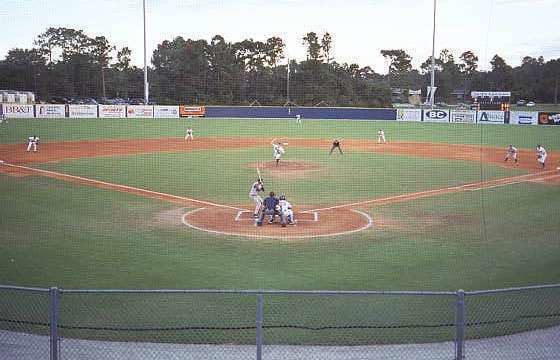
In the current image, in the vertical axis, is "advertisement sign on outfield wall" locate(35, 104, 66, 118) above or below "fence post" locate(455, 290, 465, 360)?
above

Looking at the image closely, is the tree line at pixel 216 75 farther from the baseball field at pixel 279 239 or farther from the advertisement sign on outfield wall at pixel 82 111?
the baseball field at pixel 279 239

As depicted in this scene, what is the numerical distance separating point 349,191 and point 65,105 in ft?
→ 135

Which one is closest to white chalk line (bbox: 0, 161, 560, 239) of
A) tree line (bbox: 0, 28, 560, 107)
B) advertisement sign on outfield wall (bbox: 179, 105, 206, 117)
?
tree line (bbox: 0, 28, 560, 107)

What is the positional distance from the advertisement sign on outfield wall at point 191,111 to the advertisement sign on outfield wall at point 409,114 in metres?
19.7

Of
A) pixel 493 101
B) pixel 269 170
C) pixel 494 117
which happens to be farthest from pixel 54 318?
pixel 493 101

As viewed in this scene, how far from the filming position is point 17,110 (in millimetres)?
53406

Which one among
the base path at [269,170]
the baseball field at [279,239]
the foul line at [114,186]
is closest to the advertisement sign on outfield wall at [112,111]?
the base path at [269,170]

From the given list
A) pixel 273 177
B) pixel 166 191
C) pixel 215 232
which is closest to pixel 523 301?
pixel 215 232

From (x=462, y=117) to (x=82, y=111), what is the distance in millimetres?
36159

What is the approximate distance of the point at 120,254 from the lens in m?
13.5

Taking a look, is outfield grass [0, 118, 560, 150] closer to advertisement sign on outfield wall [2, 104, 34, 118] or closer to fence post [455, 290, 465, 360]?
advertisement sign on outfield wall [2, 104, 34, 118]

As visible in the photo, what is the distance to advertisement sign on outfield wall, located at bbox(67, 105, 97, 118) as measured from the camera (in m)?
56.9

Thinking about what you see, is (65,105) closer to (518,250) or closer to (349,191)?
(349,191)

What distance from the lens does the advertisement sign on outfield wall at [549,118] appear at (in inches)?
2069
